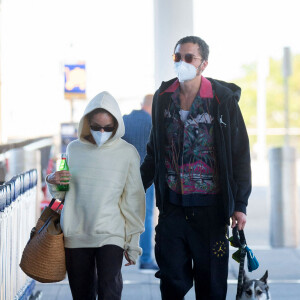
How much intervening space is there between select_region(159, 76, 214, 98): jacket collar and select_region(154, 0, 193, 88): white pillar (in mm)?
4101

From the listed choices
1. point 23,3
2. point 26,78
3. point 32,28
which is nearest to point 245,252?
point 23,3

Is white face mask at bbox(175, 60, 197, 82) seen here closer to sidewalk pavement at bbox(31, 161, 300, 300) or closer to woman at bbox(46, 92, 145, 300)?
woman at bbox(46, 92, 145, 300)

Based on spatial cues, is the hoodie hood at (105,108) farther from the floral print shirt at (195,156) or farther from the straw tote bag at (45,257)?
the straw tote bag at (45,257)

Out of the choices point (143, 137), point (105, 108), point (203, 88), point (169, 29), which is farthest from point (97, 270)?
point (169, 29)

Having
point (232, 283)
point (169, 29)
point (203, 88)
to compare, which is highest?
point (169, 29)

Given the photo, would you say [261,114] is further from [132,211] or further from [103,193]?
[103,193]

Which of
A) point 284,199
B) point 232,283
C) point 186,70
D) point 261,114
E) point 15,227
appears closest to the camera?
point 186,70

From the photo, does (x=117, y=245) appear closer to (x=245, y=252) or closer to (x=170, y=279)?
(x=170, y=279)

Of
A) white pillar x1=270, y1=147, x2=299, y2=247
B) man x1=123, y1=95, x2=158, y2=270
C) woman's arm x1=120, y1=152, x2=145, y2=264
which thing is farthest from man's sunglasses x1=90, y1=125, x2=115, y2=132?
white pillar x1=270, y1=147, x2=299, y2=247

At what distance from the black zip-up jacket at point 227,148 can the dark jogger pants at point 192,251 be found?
0.09 meters

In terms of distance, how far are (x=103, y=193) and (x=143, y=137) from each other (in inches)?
90.8

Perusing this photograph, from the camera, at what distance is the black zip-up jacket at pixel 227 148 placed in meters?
4.06

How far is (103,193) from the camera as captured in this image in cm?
406

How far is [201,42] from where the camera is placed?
4.27 meters
